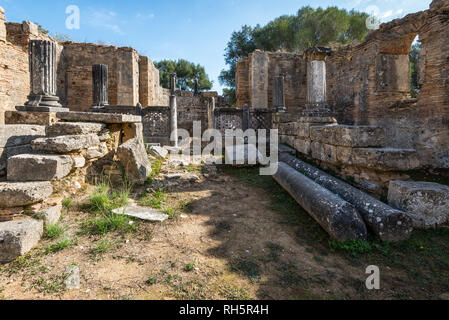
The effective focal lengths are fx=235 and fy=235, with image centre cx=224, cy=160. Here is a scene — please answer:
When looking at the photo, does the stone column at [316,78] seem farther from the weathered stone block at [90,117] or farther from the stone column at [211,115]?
the weathered stone block at [90,117]

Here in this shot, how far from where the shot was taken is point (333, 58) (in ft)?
39.2

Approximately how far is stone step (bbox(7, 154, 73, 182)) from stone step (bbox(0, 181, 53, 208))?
0.18m

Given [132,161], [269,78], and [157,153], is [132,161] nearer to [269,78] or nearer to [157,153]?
[157,153]

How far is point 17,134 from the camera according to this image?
357 cm

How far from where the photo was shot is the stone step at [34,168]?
9.60 ft

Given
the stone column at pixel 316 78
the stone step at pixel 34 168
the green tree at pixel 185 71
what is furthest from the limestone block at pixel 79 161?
the green tree at pixel 185 71

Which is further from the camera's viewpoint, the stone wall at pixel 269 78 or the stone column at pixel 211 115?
the stone wall at pixel 269 78

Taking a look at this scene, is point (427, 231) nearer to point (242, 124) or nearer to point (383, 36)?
point (242, 124)

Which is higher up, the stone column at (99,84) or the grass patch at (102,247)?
the stone column at (99,84)

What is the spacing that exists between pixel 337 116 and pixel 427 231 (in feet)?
32.0

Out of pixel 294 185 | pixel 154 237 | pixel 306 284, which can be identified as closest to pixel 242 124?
pixel 294 185

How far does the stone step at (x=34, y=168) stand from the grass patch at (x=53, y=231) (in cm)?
68

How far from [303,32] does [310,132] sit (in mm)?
17621

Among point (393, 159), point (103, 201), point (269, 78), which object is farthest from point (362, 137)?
point (269, 78)
